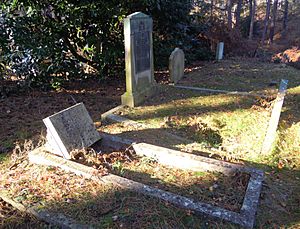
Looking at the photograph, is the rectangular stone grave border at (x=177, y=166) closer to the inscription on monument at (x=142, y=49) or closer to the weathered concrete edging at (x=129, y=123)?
the weathered concrete edging at (x=129, y=123)

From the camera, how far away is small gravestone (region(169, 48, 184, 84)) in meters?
6.85

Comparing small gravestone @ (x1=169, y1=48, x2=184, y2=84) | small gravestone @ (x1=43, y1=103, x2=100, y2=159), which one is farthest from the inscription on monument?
small gravestone @ (x1=43, y1=103, x2=100, y2=159)

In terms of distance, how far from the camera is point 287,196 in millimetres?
2832

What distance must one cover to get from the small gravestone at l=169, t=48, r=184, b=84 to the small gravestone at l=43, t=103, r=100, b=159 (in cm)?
371

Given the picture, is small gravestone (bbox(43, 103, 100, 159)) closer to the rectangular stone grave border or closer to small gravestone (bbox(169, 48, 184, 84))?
the rectangular stone grave border

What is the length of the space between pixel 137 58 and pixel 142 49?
0.88 feet

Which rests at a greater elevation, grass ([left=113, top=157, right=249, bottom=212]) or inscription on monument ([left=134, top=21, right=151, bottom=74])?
inscription on monument ([left=134, top=21, right=151, bottom=74])

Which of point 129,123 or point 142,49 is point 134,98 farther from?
point 142,49

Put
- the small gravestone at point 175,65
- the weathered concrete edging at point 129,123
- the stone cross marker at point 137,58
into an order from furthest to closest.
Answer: the small gravestone at point 175,65 < the stone cross marker at point 137,58 < the weathered concrete edging at point 129,123

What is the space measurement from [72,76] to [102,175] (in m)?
5.01

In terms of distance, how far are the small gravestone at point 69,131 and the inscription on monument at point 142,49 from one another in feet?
6.59

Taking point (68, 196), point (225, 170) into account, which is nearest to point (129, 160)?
point (68, 196)

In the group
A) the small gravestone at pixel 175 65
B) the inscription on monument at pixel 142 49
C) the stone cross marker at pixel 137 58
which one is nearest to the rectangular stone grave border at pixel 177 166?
the stone cross marker at pixel 137 58

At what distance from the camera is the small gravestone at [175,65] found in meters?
6.85
